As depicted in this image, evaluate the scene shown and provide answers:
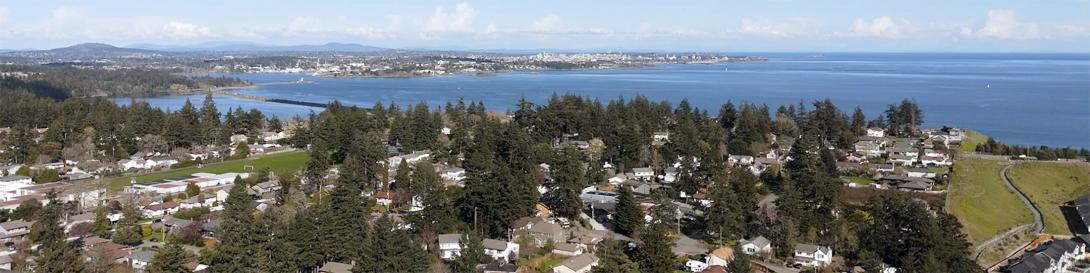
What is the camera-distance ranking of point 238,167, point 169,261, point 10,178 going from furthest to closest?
point 238,167 → point 10,178 → point 169,261

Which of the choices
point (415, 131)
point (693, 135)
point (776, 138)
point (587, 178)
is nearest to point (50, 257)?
point (587, 178)

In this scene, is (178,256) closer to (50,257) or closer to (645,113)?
(50,257)

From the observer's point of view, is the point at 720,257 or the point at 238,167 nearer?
the point at 720,257

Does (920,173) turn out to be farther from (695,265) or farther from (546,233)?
(546,233)

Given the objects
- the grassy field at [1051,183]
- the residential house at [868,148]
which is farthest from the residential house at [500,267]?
the residential house at [868,148]

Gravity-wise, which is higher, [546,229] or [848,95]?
[546,229]

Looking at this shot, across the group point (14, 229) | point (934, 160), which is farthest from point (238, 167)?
point (934, 160)

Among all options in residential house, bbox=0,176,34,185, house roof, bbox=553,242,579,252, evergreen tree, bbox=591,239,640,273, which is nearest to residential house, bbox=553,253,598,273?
evergreen tree, bbox=591,239,640,273
